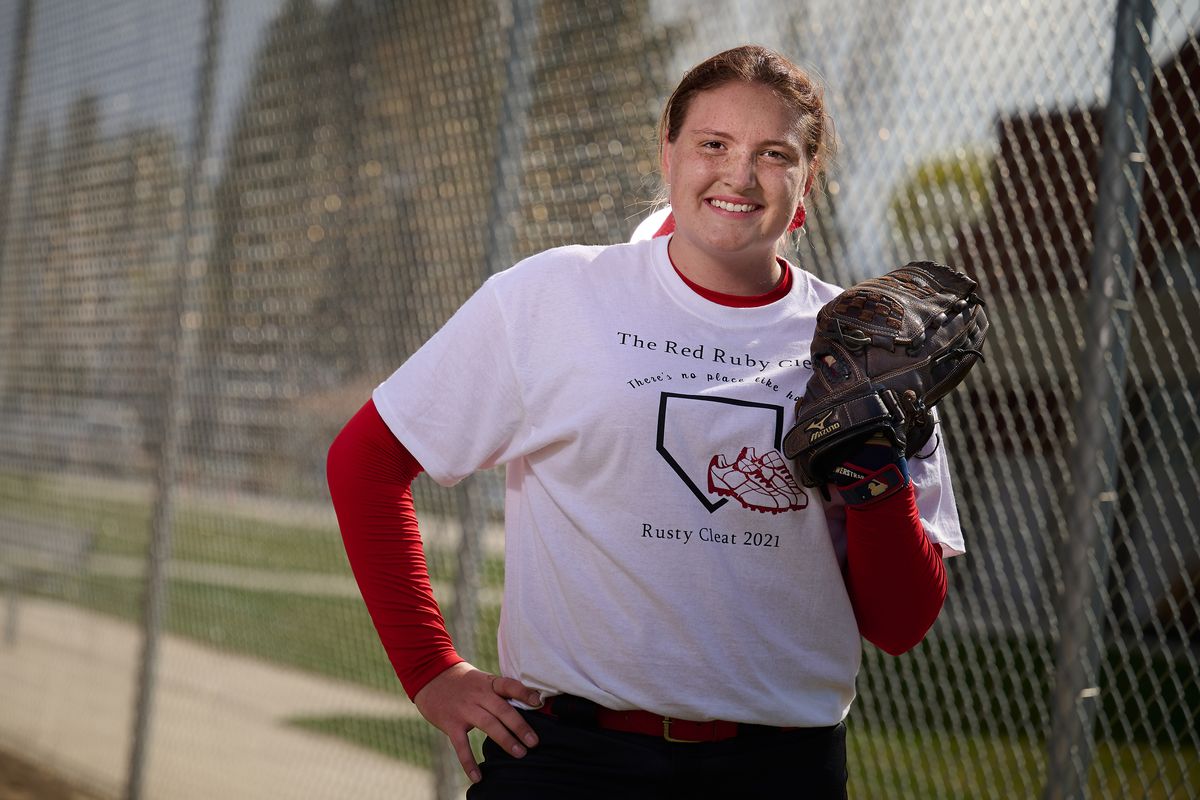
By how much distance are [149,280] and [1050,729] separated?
460cm

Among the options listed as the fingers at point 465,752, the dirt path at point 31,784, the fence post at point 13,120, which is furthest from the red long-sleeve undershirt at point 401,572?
the fence post at point 13,120

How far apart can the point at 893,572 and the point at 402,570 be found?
2.64 feet

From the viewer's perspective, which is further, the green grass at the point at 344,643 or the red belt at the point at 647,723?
the green grass at the point at 344,643

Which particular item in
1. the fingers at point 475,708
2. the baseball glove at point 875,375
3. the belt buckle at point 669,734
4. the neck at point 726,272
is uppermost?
the neck at point 726,272

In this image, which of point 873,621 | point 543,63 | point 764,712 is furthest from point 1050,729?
point 543,63

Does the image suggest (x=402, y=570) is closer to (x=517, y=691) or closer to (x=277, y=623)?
(x=517, y=691)

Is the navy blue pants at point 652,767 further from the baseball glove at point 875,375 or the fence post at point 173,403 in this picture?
the fence post at point 173,403

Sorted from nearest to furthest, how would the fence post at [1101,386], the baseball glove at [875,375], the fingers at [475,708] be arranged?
the baseball glove at [875,375] → the fingers at [475,708] → the fence post at [1101,386]

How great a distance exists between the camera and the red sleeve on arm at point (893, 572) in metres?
1.87

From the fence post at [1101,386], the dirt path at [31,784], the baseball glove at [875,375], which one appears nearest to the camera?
the baseball glove at [875,375]

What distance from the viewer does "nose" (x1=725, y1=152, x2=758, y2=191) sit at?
1.96 meters

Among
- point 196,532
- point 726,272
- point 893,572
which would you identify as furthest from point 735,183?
point 196,532

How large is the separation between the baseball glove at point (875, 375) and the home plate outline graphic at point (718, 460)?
0.21 feet

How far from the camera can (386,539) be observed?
203 centimetres
